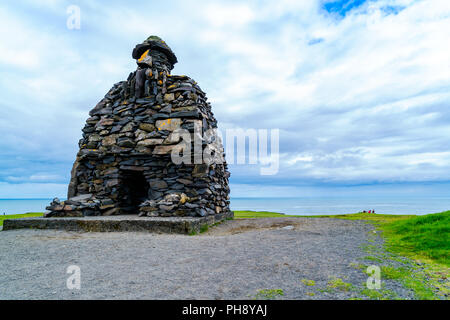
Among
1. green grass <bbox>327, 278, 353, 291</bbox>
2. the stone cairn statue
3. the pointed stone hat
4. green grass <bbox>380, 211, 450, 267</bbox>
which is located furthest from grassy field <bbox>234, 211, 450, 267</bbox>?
the pointed stone hat

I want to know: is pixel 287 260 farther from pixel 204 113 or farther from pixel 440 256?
pixel 204 113

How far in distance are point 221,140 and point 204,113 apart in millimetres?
2335

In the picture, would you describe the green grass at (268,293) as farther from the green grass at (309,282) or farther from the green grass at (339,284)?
the green grass at (339,284)

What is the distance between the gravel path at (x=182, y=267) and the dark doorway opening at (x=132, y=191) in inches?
168

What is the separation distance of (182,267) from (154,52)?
399 inches

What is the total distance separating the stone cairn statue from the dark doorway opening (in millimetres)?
42

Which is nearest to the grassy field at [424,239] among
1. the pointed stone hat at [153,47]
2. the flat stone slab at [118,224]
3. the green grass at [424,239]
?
the green grass at [424,239]

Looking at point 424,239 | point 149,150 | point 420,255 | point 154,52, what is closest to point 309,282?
point 420,255

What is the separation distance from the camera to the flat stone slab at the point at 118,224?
7.44 m

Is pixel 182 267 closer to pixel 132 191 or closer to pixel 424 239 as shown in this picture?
pixel 424 239

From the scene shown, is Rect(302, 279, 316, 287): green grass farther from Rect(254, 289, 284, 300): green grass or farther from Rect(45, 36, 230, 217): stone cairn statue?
Rect(45, 36, 230, 217): stone cairn statue

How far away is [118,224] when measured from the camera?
780 centimetres

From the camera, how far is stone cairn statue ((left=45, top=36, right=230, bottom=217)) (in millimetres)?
9441
